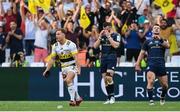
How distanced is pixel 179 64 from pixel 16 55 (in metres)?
5.53

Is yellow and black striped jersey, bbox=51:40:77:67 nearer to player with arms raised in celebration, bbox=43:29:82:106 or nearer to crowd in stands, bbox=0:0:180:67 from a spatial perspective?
player with arms raised in celebration, bbox=43:29:82:106

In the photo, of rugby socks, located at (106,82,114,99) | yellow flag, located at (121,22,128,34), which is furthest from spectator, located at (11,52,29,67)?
rugby socks, located at (106,82,114,99)

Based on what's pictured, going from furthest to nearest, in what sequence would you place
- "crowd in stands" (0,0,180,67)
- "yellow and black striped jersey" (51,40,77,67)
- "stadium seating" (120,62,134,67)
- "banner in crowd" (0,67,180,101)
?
"crowd in stands" (0,0,180,67)
"stadium seating" (120,62,134,67)
"banner in crowd" (0,67,180,101)
"yellow and black striped jersey" (51,40,77,67)

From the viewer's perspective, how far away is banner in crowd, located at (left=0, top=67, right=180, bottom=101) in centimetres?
2006

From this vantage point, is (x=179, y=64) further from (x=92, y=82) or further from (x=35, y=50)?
(x=35, y=50)

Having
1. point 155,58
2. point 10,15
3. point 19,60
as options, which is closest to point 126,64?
point 155,58

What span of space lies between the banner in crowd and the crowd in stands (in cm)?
63

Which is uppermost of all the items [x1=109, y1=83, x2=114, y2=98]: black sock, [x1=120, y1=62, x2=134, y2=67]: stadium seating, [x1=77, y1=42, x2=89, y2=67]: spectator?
[x1=77, y1=42, x2=89, y2=67]: spectator

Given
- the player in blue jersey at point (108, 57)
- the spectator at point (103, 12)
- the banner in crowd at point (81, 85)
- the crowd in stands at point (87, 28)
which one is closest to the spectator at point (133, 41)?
the crowd in stands at point (87, 28)

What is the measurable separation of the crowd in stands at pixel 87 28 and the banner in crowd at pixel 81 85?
627mm

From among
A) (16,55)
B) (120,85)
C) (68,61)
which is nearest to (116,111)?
(68,61)

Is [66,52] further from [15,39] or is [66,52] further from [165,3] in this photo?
[165,3]

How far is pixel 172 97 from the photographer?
20.0 meters

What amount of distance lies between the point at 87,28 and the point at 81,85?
7.64 feet
